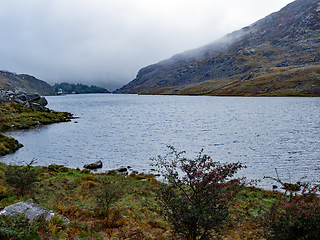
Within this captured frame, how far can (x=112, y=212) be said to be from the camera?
1169cm

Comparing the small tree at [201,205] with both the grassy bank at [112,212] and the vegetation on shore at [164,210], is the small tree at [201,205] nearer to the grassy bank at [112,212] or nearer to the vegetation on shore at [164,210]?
the vegetation on shore at [164,210]

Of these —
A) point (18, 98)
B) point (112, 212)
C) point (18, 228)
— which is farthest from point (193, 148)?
point (18, 98)

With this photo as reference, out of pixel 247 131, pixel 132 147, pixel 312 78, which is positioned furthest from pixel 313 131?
pixel 312 78

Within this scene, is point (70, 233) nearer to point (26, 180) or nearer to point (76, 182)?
point (26, 180)

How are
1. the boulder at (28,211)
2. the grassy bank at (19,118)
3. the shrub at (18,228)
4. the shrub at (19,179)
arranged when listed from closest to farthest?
the shrub at (18,228) < the boulder at (28,211) < the shrub at (19,179) < the grassy bank at (19,118)

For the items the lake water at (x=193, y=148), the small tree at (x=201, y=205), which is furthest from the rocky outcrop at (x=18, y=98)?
the small tree at (x=201, y=205)

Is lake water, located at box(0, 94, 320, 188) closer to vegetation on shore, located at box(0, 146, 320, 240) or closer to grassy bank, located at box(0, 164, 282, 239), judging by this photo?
grassy bank, located at box(0, 164, 282, 239)

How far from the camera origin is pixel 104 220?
10461 mm

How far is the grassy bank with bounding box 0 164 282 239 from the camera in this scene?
29.7 ft

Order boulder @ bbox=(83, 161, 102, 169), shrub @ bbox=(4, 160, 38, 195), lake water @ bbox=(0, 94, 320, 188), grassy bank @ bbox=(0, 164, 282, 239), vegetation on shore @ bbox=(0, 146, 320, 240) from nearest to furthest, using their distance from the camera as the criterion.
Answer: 1. vegetation on shore @ bbox=(0, 146, 320, 240)
2. grassy bank @ bbox=(0, 164, 282, 239)
3. shrub @ bbox=(4, 160, 38, 195)
4. lake water @ bbox=(0, 94, 320, 188)
5. boulder @ bbox=(83, 161, 102, 169)

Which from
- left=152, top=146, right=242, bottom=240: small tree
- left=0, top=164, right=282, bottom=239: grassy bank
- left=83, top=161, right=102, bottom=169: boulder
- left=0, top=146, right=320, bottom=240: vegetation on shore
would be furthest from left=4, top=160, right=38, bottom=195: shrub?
left=83, top=161, right=102, bottom=169: boulder

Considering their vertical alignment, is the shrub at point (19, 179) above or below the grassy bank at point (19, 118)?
below

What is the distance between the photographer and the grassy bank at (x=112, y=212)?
905 centimetres

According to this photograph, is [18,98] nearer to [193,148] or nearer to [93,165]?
[93,165]
